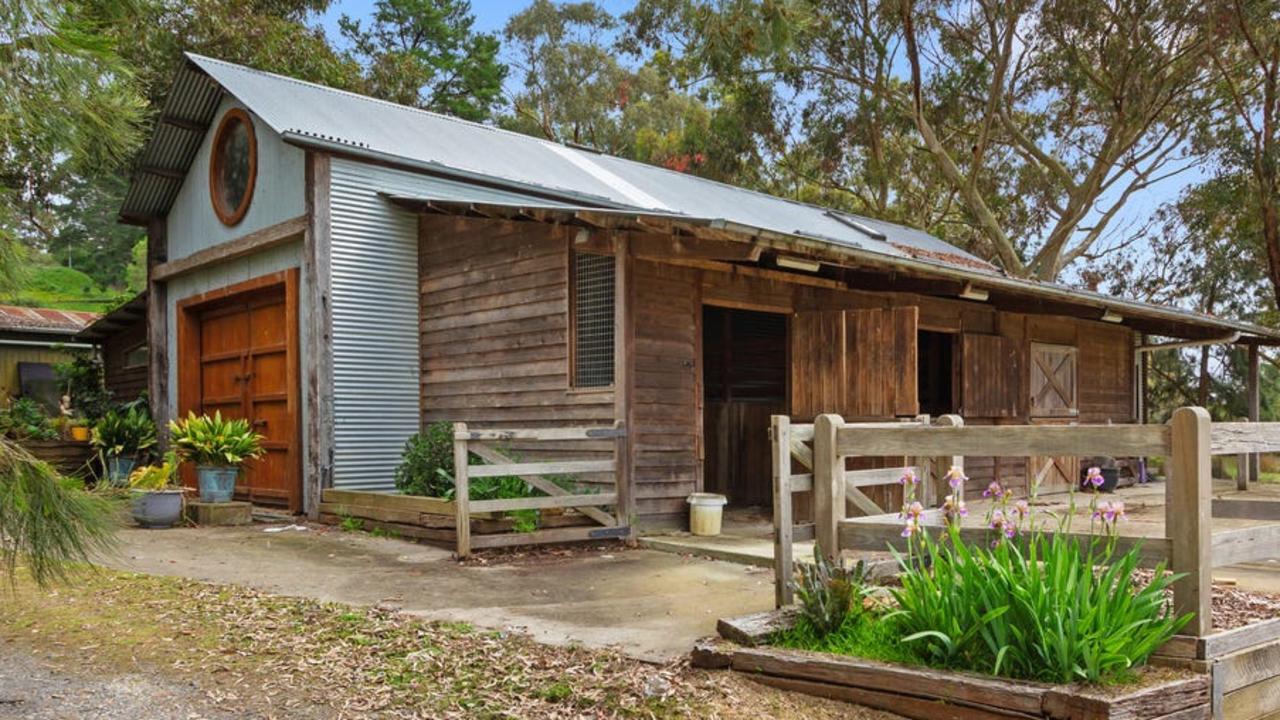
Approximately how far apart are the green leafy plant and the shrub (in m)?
1.72

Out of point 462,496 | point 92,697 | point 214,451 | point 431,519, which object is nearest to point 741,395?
point 431,519

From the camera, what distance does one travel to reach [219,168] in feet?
39.1

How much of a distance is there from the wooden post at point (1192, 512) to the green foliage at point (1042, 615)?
0.25 ft

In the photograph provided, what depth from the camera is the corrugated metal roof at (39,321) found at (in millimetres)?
17734

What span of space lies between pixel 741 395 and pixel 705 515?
13.2ft

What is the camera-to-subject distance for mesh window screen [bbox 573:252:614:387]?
336 inches

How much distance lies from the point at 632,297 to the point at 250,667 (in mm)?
4808

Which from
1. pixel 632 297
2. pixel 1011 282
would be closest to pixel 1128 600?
pixel 632 297

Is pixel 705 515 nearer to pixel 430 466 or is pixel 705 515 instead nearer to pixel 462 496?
pixel 462 496

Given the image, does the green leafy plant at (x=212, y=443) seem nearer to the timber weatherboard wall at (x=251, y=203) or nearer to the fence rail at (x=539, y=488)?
the timber weatherboard wall at (x=251, y=203)

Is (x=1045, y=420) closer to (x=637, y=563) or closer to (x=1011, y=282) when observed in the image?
(x=1011, y=282)

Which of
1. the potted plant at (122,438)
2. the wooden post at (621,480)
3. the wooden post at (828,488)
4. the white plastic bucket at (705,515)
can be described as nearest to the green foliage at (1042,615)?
the wooden post at (828,488)

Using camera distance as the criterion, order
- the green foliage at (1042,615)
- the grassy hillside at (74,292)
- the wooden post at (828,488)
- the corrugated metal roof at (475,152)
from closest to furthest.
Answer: the green foliage at (1042,615)
the wooden post at (828,488)
the corrugated metal roof at (475,152)
the grassy hillside at (74,292)

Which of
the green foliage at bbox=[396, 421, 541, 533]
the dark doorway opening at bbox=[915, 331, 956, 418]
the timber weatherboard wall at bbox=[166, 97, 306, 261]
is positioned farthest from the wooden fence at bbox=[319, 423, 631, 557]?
the dark doorway opening at bbox=[915, 331, 956, 418]
